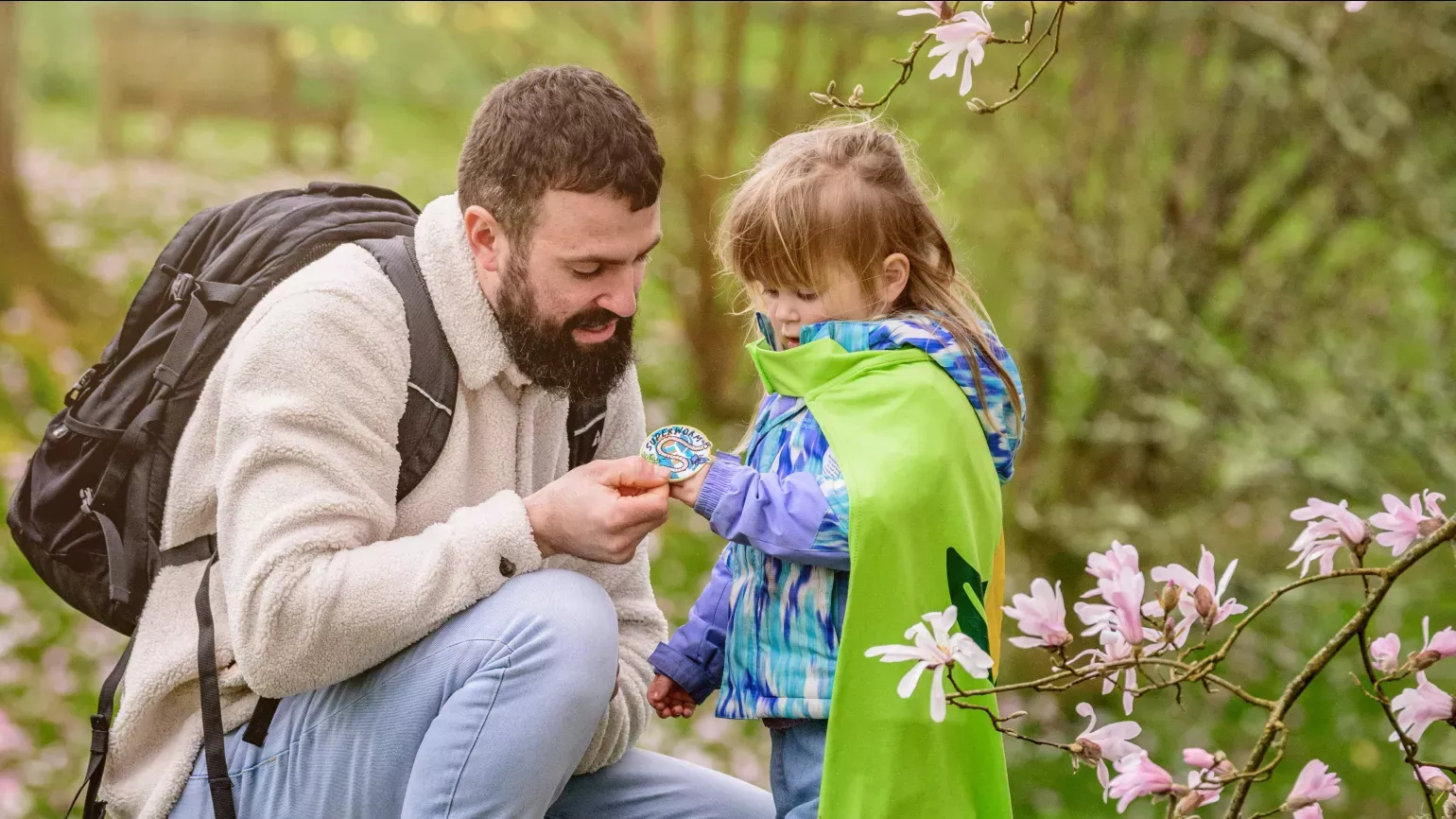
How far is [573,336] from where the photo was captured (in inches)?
82.7

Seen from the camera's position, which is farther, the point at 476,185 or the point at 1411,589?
the point at 1411,589

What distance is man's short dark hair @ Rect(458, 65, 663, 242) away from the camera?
2.07 meters

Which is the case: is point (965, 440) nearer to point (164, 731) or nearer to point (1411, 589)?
point (164, 731)

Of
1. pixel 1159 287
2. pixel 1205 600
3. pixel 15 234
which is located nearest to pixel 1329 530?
pixel 1205 600

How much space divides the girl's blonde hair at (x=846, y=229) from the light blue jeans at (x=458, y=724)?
1.77 ft

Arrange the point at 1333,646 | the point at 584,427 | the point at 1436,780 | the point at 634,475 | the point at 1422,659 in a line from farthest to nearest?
the point at 584,427 < the point at 634,475 < the point at 1436,780 < the point at 1422,659 < the point at 1333,646

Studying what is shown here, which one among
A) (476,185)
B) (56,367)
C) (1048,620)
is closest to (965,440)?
(1048,620)

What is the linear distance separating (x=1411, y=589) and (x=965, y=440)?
3.05m

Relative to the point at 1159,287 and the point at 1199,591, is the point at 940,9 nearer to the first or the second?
the point at 1199,591

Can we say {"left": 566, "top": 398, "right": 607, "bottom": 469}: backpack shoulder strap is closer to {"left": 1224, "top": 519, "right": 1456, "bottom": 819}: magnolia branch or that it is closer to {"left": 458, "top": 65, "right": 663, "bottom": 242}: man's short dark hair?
{"left": 458, "top": 65, "right": 663, "bottom": 242}: man's short dark hair

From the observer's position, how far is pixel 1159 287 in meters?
4.44

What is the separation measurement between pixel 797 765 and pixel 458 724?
1.60 ft

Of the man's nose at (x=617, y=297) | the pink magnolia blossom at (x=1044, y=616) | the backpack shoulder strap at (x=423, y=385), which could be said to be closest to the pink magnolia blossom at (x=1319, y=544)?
the pink magnolia blossom at (x=1044, y=616)

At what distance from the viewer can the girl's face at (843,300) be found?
2.09 meters
